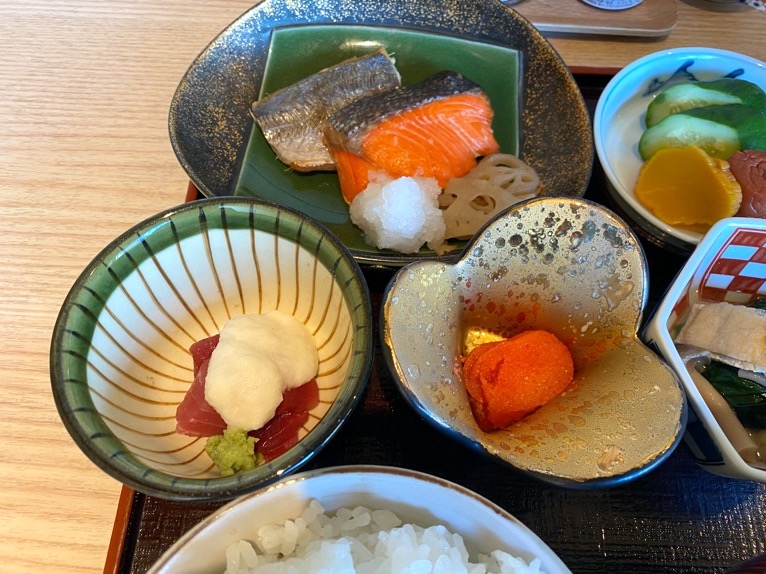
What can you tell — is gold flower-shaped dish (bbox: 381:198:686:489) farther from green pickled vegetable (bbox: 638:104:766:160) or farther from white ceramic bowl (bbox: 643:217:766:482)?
green pickled vegetable (bbox: 638:104:766:160)

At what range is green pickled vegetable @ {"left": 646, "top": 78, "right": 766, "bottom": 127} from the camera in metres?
1.45

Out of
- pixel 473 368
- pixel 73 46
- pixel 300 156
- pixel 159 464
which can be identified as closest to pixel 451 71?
pixel 300 156

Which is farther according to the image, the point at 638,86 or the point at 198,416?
the point at 638,86

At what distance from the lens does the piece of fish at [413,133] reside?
148 centimetres

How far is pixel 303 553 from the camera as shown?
2.69 feet

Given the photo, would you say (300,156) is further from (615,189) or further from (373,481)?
(373,481)

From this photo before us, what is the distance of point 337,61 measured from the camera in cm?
177

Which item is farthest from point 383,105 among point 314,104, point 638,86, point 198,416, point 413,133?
point 198,416

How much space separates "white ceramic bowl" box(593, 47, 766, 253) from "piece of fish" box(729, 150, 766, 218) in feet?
0.80

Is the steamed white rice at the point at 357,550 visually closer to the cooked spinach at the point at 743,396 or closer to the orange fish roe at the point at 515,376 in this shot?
the orange fish roe at the point at 515,376

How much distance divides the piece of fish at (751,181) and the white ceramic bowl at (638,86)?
0.24 meters

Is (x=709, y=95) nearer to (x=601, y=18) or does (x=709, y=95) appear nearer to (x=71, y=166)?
(x=601, y=18)

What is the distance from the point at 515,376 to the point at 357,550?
16.7 inches

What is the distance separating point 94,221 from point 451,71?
1096 mm
